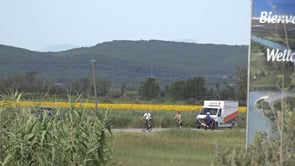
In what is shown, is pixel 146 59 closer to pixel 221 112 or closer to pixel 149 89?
pixel 149 89

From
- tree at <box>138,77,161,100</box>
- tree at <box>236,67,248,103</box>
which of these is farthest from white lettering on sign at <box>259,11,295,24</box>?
tree at <box>138,77,161,100</box>

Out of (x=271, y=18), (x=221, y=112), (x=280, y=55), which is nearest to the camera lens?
(x=271, y=18)

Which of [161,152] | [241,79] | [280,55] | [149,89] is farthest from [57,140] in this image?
[149,89]

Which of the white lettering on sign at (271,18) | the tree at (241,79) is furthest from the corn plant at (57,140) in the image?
the tree at (241,79)

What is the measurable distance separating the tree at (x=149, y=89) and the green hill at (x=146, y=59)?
41.9ft

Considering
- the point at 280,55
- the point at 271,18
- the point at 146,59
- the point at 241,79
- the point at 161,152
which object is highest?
the point at 146,59

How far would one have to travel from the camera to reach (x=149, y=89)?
89.8 metres

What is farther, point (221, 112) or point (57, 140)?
point (221, 112)

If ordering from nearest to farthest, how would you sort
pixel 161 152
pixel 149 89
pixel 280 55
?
pixel 280 55
pixel 161 152
pixel 149 89

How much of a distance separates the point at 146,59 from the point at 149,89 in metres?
47.1

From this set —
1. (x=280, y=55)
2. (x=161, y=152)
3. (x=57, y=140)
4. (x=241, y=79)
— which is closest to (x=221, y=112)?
(x=241, y=79)

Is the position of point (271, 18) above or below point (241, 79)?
below

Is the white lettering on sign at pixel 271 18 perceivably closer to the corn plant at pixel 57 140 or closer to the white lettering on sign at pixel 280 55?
the white lettering on sign at pixel 280 55

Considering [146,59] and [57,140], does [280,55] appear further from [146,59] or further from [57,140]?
[146,59]
